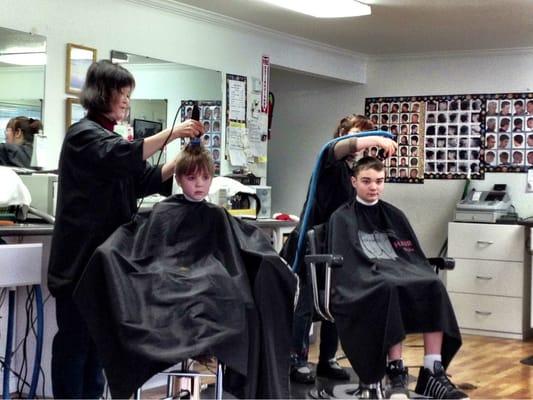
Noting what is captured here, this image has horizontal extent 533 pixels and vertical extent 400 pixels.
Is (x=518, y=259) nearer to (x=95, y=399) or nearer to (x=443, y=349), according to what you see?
(x=443, y=349)

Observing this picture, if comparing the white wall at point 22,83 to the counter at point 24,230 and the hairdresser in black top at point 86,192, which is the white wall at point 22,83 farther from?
the hairdresser in black top at point 86,192

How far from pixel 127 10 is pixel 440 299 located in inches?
104

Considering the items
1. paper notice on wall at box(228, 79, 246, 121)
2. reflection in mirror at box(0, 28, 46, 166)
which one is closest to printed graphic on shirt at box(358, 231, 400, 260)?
reflection in mirror at box(0, 28, 46, 166)

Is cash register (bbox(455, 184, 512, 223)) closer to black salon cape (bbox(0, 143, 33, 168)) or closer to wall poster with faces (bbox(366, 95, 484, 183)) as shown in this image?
wall poster with faces (bbox(366, 95, 484, 183))

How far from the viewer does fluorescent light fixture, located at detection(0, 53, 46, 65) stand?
13.7 feet

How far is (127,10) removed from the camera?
491 centimetres

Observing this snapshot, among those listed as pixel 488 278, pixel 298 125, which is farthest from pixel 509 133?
pixel 298 125

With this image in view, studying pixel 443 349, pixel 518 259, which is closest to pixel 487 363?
pixel 518 259

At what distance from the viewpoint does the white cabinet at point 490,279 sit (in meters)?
5.96

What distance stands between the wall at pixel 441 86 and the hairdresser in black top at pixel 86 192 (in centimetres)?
429

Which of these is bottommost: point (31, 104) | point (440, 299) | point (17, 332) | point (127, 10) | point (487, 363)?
point (487, 363)

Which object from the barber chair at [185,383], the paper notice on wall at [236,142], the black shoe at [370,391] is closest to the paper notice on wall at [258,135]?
the paper notice on wall at [236,142]

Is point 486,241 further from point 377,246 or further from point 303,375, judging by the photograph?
point 377,246

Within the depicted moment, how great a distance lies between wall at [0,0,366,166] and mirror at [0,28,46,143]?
47mm
